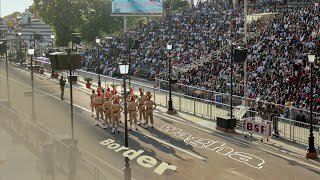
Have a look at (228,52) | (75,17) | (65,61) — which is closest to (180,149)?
(65,61)

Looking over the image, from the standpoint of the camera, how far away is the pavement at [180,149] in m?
17.2

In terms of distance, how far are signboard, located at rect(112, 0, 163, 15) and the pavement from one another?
25656mm

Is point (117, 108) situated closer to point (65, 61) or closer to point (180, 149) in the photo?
point (65, 61)

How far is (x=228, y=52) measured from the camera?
121 feet

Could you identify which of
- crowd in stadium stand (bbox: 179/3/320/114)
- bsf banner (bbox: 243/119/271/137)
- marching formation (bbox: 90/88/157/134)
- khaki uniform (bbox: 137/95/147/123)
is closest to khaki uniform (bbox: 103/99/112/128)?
marching formation (bbox: 90/88/157/134)

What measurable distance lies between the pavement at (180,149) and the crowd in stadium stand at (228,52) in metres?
4.13

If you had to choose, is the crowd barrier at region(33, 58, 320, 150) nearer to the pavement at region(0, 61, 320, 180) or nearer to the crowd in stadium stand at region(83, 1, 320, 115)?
the pavement at region(0, 61, 320, 180)

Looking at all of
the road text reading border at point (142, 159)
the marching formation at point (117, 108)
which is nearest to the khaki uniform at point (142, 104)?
the marching formation at point (117, 108)

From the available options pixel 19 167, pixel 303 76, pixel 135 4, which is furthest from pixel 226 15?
pixel 19 167

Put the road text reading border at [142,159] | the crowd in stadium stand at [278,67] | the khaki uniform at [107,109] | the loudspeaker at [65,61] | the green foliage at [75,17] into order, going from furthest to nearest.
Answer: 1. the green foliage at [75,17]
2. the crowd in stadium stand at [278,67]
3. the khaki uniform at [107,109]
4. the loudspeaker at [65,61]
5. the road text reading border at [142,159]

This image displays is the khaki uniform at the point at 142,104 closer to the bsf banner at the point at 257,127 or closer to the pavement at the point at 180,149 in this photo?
the pavement at the point at 180,149

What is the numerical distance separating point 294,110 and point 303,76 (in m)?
4.97

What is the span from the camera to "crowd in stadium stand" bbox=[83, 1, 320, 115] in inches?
1110

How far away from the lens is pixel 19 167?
619 inches
